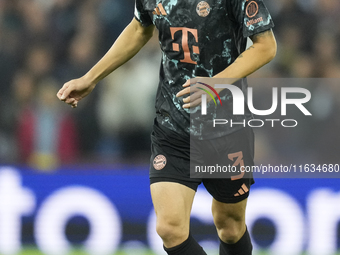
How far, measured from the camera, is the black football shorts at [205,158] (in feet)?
9.23

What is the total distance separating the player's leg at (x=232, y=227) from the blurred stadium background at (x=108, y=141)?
1134 millimetres

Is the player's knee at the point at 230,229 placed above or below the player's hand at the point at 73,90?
below

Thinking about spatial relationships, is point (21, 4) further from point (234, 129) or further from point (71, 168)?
point (234, 129)

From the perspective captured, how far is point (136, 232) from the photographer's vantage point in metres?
4.53

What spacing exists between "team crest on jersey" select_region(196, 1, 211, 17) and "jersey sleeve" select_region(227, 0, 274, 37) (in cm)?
18

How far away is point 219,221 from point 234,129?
0.58m

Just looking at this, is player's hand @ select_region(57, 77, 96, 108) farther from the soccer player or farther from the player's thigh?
the player's thigh

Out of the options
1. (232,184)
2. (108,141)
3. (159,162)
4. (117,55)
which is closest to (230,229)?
(232,184)

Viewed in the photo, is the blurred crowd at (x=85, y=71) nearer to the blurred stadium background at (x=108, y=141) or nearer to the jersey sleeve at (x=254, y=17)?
the blurred stadium background at (x=108, y=141)

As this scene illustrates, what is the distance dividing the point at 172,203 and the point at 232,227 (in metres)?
0.63

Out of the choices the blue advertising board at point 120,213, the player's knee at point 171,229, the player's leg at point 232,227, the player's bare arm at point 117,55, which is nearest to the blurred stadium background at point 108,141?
the blue advertising board at point 120,213

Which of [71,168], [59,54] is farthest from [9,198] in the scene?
[59,54]

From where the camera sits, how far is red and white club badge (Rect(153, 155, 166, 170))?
283 centimetres

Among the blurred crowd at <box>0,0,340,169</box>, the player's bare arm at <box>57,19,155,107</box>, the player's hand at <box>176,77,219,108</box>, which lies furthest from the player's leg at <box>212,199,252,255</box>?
the blurred crowd at <box>0,0,340,169</box>
